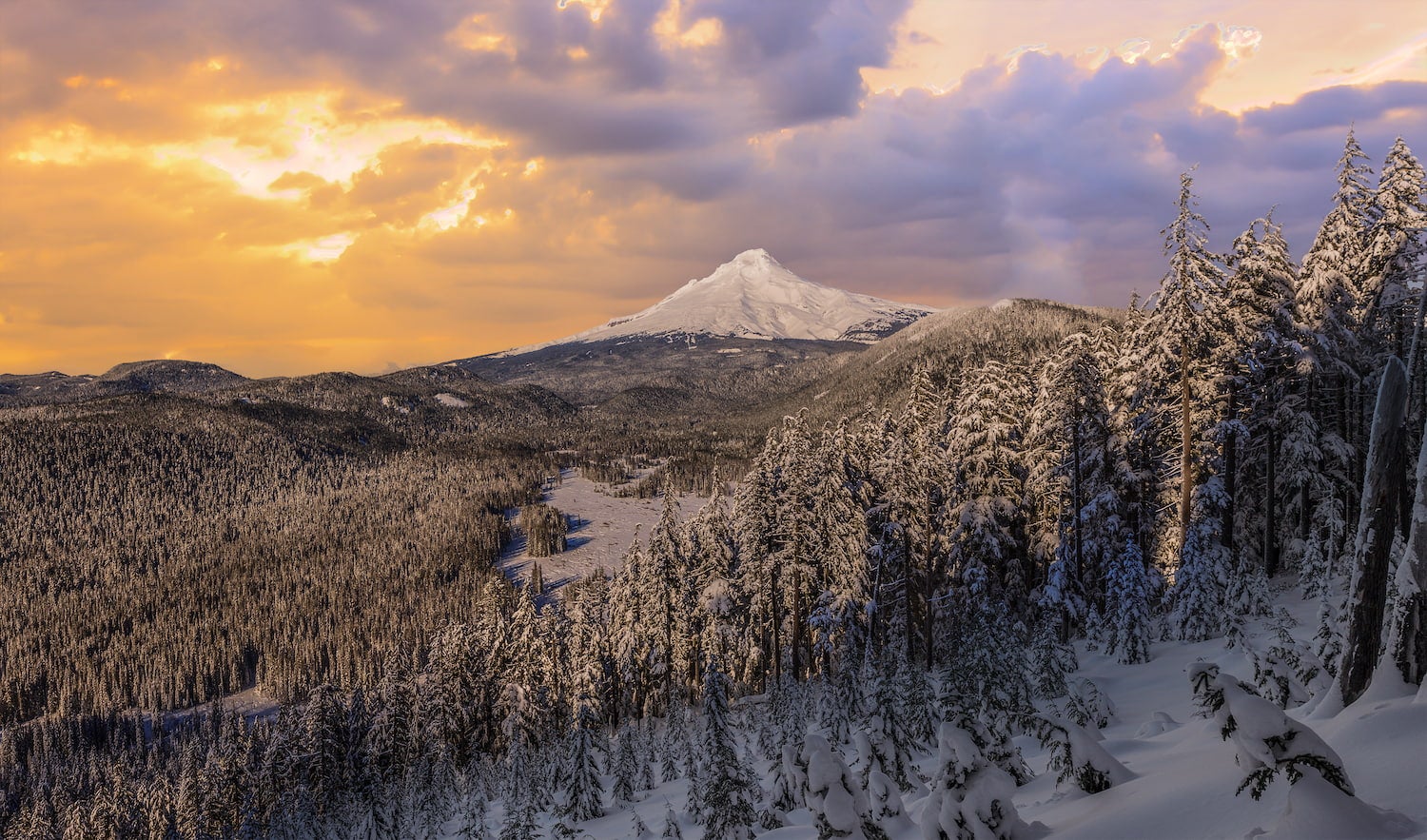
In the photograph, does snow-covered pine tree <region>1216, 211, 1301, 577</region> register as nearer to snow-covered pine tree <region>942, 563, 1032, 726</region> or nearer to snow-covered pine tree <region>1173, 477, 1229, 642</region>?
snow-covered pine tree <region>1173, 477, 1229, 642</region>

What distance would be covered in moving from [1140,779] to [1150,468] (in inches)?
960

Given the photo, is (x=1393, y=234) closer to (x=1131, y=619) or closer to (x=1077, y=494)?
(x=1077, y=494)

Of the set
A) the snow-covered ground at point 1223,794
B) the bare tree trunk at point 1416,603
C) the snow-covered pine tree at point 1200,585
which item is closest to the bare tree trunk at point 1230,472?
the snow-covered pine tree at point 1200,585

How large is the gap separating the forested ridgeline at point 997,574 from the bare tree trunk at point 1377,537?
0.12ft

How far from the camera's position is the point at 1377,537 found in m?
8.53

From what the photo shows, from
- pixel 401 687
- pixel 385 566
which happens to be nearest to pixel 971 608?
pixel 401 687

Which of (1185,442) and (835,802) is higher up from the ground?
(1185,442)

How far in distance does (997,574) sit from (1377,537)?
21545 mm

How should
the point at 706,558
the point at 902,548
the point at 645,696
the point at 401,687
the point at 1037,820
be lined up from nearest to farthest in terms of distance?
the point at 1037,820, the point at 902,548, the point at 706,558, the point at 645,696, the point at 401,687

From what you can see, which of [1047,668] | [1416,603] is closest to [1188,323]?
[1047,668]

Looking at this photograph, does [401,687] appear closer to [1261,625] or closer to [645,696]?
[645,696]

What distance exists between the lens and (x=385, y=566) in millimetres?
176375

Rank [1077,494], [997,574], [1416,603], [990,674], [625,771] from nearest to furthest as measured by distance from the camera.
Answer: [1416,603], [990,674], [625,771], [1077,494], [997,574]

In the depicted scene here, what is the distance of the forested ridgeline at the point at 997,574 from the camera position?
10500 millimetres
